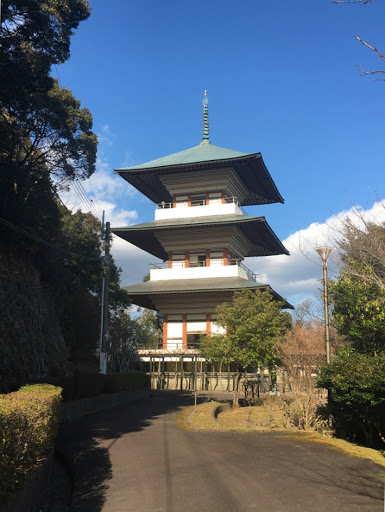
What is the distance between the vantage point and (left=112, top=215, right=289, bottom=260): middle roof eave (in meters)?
Result: 29.7

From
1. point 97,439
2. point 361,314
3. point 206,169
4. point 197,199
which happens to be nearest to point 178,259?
point 197,199

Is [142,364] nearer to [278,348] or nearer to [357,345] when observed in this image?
[278,348]

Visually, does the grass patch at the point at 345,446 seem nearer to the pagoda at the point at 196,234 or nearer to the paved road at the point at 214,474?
the paved road at the point at 214,474

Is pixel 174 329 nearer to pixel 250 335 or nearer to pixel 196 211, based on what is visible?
pixel 196 211

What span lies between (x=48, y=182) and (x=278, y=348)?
1468 cm

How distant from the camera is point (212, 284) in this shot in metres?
29.2

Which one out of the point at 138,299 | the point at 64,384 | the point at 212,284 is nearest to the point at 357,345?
the point at 64,384

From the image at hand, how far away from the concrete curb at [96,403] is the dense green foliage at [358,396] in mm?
9912

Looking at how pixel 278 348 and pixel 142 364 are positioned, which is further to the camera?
pixel 142 364

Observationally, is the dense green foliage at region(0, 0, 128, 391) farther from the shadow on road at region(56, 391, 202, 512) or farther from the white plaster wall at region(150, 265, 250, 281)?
the white plaster wall at region(150, 265, 250, 281)

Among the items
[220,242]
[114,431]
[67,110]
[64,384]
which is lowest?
[114,431]

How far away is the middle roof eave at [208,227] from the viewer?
97.3 feet

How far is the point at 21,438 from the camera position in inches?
234

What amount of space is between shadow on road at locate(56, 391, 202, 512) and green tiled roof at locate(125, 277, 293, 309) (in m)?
6.84
